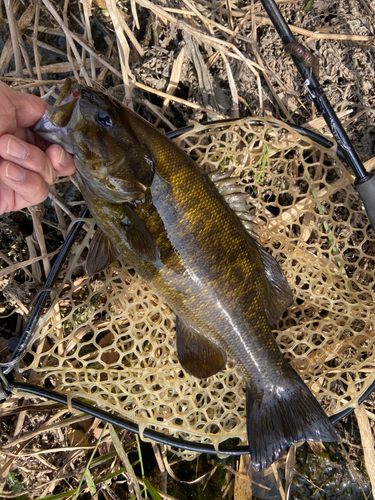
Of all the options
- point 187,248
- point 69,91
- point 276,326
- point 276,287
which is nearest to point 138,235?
point 187,248

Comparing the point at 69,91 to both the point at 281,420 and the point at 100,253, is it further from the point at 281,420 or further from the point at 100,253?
the point at 281,420

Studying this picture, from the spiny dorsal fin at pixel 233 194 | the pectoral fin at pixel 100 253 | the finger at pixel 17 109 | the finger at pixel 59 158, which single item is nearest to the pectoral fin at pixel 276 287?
the spiny dorsal fin at pixel 233 194

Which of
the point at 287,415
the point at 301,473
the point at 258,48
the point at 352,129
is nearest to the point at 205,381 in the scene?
the point at 287,415

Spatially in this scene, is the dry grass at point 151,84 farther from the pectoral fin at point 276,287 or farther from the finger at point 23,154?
the pectoral fin at point 276,287

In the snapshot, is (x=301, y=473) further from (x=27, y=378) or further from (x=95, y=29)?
(x=95, y=29)

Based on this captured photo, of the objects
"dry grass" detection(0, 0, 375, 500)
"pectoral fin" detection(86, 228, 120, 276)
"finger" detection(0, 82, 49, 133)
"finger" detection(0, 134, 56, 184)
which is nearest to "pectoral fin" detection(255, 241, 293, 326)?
"pectoral fin" detection(86, 228, 120, 276)

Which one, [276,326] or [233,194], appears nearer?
[233,194]
